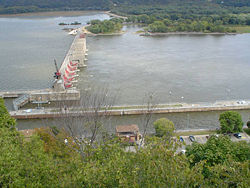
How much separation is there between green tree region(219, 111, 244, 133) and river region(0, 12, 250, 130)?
72.4 inches

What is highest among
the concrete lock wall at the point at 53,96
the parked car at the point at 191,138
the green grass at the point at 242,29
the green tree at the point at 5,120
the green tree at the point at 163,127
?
the green tree at the point at 5,120

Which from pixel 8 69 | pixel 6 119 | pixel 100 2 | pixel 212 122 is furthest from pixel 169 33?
pixel 100 2

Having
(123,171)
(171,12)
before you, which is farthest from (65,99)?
(171,12)

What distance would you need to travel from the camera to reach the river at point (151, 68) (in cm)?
1856

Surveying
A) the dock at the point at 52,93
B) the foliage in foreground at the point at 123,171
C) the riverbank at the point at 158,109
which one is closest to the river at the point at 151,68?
the riverbank at the point at 158,109

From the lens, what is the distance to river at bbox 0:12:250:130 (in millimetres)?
18562

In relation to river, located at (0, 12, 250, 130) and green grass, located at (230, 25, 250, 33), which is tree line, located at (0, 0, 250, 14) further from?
river, located at (0, 12, 250, 130)

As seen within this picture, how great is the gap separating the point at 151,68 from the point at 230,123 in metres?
12.6

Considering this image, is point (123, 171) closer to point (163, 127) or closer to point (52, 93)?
point (163, 127)

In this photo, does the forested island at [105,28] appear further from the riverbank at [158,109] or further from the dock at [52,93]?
the riverbank at [158,109]

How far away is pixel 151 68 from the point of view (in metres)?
24.8

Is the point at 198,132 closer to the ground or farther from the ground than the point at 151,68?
closer to the ground

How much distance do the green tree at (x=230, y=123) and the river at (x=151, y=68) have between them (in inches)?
72.4

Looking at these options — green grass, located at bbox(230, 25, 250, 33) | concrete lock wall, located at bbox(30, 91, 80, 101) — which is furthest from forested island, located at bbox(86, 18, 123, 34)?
concrete lock wall, located at bbox(30, 91, 80, 101)
